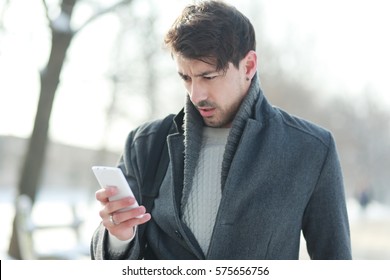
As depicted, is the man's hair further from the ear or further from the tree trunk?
the tree trunk

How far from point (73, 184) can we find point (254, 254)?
42.9 meters

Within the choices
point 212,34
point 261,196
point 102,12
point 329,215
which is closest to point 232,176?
point 261,196

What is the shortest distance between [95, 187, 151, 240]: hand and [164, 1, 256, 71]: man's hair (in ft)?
1.79

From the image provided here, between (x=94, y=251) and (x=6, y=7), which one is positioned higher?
(x=6, y=7)

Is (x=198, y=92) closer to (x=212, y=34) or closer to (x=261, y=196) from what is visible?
(x=212, y=34)

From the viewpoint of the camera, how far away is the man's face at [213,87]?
1.97 metres

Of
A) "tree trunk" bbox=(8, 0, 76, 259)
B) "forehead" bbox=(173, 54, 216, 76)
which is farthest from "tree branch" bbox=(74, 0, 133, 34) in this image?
"forehead" bbox=(173, 54, 216, 76)

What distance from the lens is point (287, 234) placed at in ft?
6.43

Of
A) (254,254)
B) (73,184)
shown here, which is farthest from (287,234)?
(73,184)

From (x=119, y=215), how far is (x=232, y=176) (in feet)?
1.36

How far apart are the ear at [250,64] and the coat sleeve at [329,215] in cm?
39

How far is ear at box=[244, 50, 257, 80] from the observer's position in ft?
6.78
